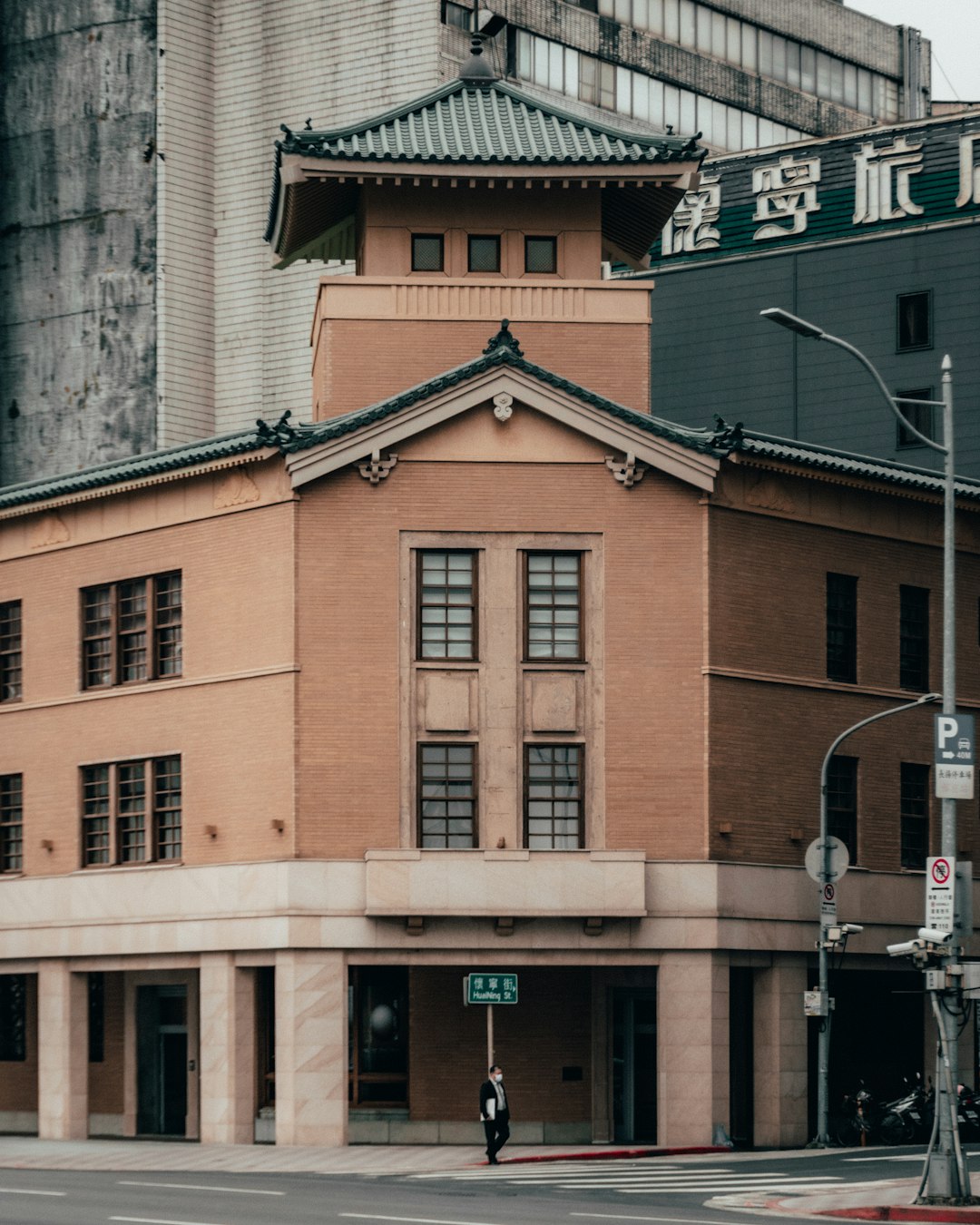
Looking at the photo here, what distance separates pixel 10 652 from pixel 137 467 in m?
5.74

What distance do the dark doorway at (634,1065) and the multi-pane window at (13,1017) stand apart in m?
13.2

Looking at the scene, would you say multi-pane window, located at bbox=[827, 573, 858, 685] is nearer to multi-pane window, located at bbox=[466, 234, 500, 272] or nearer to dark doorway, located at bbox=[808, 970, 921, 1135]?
dark doorway, located at bbox=[808, 970, 921, 1135]

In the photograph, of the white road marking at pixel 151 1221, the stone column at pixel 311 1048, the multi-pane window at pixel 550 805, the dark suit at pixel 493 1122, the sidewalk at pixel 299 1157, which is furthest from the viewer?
the multi-pane window at pixel 550 805

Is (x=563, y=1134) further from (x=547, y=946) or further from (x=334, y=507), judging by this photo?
(x=334, y=507)

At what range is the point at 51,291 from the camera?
74125 millimetres

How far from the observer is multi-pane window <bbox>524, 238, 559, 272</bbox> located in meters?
44.2

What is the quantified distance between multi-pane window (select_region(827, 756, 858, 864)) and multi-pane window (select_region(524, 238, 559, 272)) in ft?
Result: 35.7

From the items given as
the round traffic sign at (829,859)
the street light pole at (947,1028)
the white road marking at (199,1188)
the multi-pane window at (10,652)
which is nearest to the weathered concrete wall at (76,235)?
the multi-pane window at (10,652)

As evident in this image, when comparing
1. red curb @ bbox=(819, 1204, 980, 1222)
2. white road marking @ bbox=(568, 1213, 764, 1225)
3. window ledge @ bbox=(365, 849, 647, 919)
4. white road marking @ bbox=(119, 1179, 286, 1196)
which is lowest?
white road marking @ bbox=(119, 1179, 286, 1196)

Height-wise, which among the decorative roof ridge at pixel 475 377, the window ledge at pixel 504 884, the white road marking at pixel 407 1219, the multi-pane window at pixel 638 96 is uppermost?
the multi-pane window at pixel 638 96

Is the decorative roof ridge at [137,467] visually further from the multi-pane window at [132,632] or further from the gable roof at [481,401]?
the multi-pane window at [132,632]

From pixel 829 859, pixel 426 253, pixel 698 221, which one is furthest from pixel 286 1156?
pixel 698 221

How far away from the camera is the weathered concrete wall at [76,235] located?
72.1 m

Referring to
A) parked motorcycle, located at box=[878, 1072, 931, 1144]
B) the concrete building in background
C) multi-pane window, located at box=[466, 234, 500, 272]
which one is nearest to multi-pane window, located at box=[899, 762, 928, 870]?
parked motorcycle, located at box=[878, 1072, 931, 1144]
